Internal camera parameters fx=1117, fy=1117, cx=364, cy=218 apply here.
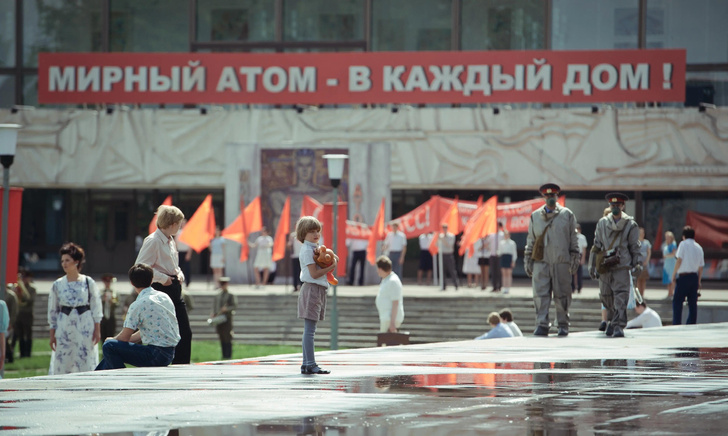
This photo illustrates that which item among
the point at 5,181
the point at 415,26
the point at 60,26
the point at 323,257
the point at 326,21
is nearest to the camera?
the point at 323,257

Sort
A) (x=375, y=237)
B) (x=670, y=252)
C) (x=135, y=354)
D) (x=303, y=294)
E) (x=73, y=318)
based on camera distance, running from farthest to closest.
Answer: (x=375, y=237)
(x=670, y=252)
(x=73, y=318)
(x=135, y=354)
(x=303, y=294)

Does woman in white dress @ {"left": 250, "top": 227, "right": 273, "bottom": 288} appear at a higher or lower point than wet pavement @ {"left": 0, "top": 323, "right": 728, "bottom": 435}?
higher

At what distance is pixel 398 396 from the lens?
7.98m

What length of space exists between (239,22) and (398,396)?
2975cm

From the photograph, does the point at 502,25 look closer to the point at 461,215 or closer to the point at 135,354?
the point at 461,215

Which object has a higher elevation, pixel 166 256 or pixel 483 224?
pixel 483 224

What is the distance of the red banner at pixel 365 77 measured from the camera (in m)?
31.7

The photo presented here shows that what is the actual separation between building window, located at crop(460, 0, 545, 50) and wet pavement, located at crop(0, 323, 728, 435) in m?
24.5

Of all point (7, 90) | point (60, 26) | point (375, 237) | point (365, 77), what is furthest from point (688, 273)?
point (7, 90)

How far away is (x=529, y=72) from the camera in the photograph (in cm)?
3225

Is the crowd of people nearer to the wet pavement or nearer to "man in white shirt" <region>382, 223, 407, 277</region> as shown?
the wet pavement

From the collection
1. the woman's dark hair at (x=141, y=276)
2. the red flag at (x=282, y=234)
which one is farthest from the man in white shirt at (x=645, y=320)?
the red flag at (x=282, y=234)

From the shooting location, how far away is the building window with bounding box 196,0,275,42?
36.3 m

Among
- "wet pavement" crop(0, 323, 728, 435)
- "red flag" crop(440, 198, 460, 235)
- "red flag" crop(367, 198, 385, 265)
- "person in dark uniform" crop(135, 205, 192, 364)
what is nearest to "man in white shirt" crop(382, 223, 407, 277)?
"red flag" crop(367, 198, 385, 265)
